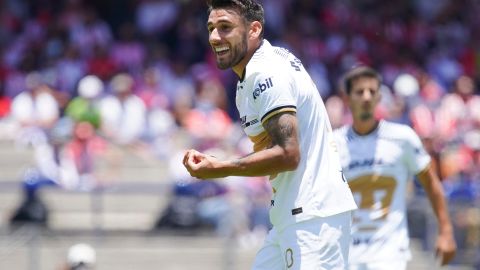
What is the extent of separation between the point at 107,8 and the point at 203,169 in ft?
52.2

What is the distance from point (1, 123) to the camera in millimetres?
16766

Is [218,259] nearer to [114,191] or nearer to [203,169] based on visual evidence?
[114,191]

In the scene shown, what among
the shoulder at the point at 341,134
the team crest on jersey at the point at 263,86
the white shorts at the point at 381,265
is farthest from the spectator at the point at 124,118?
the team crest on jersey at the point at 263,86

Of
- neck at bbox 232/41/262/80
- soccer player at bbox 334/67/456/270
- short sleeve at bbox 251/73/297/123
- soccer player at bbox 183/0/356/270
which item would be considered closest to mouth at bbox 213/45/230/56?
soccer player at bbox 183/0/356/270

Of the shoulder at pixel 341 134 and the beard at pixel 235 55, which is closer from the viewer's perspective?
the beard at pixel 235 55

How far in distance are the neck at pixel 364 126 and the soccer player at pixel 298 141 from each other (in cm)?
235

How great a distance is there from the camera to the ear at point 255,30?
6039 millimetres

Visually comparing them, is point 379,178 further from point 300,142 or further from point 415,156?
point 300,142

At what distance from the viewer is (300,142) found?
6008mm

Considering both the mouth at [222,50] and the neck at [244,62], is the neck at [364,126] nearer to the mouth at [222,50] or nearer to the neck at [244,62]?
the neck at [244,62]

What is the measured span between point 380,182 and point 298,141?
100 inches

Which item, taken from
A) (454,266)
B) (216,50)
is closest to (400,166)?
(216,50)

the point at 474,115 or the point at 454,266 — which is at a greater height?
the point at 474,115

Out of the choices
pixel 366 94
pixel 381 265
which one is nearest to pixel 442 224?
pixel 381 265
